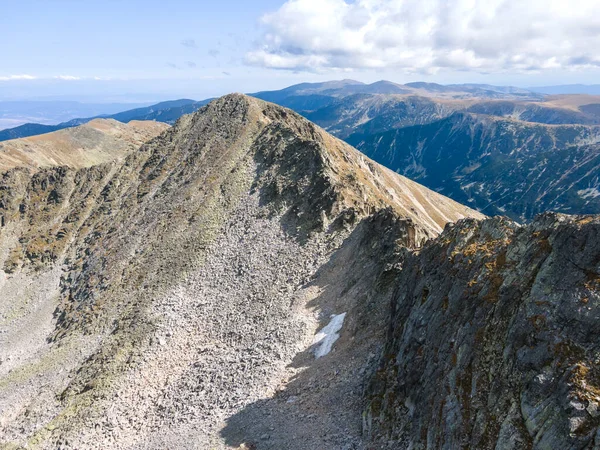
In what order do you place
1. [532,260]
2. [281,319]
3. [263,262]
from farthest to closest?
1. [263,262]
2. [281,319]
3. [532,260]

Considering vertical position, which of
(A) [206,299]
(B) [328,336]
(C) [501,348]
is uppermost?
(C) [501,348]

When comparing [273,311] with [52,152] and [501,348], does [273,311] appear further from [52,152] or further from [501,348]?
[52,152]

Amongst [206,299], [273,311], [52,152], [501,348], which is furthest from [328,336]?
[52,152]

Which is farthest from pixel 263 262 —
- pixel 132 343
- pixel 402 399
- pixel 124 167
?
pixel 124 167

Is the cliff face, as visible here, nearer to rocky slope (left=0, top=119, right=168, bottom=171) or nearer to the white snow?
the white snow

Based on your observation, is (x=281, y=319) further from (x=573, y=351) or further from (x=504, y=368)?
(x=573, y=351)

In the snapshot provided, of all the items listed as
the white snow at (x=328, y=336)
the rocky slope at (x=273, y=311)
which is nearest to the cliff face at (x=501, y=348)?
the rocky slope at (x=273, y=311)
